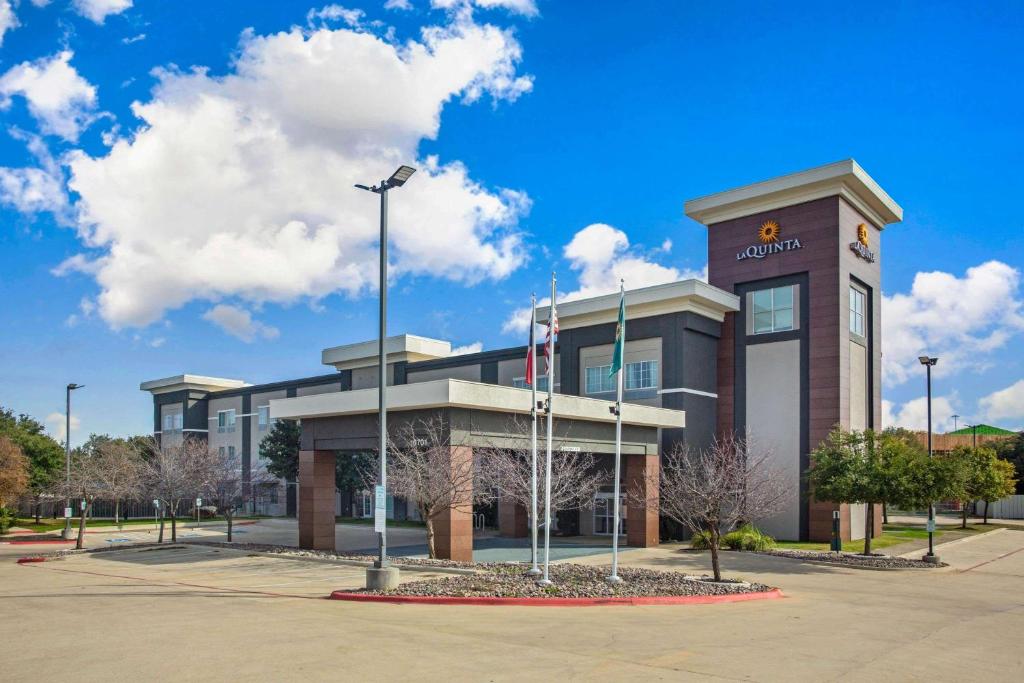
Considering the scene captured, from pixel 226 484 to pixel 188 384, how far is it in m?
36.4

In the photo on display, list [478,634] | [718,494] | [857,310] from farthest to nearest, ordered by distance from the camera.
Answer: [857,310], [718,494], [478,634]

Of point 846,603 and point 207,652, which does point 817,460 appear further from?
point 207,652

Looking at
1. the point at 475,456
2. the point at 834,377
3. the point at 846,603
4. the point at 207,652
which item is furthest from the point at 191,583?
the point at 834,377

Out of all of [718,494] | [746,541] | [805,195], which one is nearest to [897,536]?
[746,541]

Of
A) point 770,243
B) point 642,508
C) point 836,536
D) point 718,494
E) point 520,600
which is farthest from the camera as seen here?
point 770,243

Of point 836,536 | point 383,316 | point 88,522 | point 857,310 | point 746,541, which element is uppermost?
point 857,310

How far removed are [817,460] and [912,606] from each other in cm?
1377

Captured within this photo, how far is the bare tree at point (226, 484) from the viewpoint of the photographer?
43656 millimetres

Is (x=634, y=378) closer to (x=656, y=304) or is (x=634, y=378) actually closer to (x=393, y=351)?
(x=656, y=304)

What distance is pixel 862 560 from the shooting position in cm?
3328

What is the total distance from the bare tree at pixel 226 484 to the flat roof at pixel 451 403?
9496 millimetres

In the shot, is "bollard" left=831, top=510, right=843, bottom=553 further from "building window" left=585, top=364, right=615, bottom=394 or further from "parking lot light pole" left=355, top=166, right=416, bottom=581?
"parking lot light pole" left=355, top=166, right=416, bottom=581

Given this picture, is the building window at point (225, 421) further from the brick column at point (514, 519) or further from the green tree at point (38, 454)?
the brick column at point (514, 519)

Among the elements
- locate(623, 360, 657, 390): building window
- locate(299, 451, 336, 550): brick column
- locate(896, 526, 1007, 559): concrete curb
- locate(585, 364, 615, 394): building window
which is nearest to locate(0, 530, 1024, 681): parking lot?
locate(299, 451, 336, 550): brick column
